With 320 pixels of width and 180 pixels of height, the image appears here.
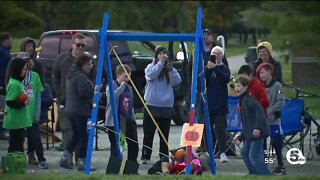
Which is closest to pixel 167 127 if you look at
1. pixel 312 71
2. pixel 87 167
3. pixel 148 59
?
pixel 87 167

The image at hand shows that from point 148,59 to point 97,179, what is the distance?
915 centimetres

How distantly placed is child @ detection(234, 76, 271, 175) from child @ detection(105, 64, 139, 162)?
186 centimetres

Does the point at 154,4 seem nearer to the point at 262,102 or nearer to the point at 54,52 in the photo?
the point at 54,52

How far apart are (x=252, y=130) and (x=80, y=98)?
2750 mm

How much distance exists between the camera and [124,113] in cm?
1341

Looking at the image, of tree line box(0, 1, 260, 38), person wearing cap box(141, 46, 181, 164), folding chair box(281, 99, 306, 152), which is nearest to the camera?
person wearing cap box(141, 46, 181, 164)

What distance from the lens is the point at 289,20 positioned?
3206cm

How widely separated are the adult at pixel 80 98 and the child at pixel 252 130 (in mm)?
2379

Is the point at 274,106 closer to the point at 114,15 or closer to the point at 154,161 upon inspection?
the point at 154,161

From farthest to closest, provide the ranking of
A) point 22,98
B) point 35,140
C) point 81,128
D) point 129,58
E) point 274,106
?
point 129,58
point 35,140
point 81,128
point 274,106
point 22,98

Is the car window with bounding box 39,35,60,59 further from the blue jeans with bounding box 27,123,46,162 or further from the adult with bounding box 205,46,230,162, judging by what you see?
the adult with bounding box 205,46,230,162

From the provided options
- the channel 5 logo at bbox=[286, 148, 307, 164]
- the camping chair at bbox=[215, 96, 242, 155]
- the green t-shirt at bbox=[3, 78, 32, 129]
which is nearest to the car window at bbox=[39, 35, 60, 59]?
the camping chair at bbox=[215, 96, 242, 155]

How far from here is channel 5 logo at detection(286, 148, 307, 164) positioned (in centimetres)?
1441

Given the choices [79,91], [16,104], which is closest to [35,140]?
[16,104]
